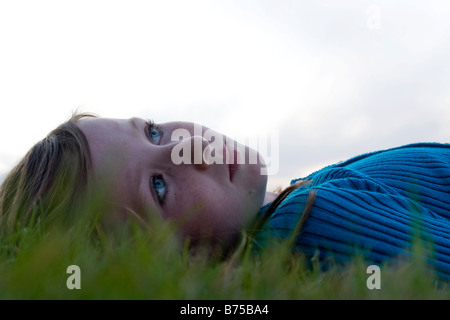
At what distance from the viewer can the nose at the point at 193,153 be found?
2.04 metres

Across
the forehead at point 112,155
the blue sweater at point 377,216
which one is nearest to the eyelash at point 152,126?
the forehead at point 112,155

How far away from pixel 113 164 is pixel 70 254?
993 mm

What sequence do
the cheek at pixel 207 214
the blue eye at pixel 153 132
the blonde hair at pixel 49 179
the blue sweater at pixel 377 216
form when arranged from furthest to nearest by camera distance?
the blue eye at pixel 153 132 < the blonde hair at pixel 49 179 < the cheek at pixel 207 214 < the blue sweater at pixel 377 216

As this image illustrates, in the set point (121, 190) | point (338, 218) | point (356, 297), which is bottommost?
point (356, 297)

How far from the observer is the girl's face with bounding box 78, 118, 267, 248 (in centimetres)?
204

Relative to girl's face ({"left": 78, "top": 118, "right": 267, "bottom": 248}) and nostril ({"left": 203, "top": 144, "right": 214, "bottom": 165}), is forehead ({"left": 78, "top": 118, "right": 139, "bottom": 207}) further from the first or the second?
nostril ({"left": 203, "top": 144, "right": 214, "bottom": 165})

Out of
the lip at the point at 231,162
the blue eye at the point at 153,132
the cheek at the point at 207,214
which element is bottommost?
the cheek at the point at 207,214

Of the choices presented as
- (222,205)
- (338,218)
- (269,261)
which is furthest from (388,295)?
(222,205)

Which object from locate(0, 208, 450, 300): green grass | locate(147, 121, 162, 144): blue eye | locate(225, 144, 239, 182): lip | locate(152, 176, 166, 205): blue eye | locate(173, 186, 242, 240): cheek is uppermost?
Answer: locate(147, 121, 162, 144): blue eye

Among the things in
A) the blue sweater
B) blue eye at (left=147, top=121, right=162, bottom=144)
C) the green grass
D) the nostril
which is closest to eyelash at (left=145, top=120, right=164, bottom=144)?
blue eye at (left=147, top=121, right=162, bottom=144)

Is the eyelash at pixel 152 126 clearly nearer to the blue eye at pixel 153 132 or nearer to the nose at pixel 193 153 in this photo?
the blue eye at pixel 153 132

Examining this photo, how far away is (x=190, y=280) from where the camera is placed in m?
1.01

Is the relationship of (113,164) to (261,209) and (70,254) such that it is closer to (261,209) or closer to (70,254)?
(261,209)

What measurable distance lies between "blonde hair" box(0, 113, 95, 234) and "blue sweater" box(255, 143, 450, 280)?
925mm
